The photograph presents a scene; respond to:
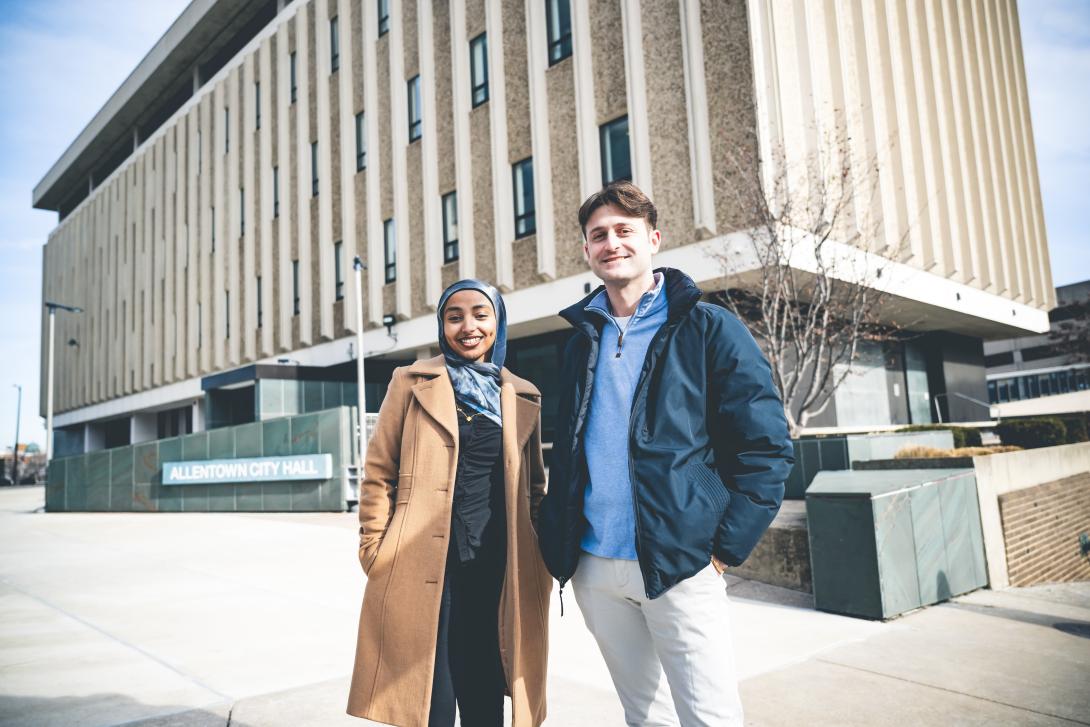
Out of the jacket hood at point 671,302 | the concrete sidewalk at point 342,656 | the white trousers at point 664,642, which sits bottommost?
the concrete sidewalk at point 342,656

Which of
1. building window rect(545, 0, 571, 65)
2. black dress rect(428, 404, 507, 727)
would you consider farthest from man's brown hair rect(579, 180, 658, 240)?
building window rect(545, 0, 571, 65)

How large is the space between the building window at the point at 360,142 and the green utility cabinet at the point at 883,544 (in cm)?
1945

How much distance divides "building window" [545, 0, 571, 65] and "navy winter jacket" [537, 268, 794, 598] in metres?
15.9

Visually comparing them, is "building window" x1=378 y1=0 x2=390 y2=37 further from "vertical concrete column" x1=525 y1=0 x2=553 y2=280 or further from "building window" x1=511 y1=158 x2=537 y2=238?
"building window" x1=511 y1=158 x2=537 y2=238

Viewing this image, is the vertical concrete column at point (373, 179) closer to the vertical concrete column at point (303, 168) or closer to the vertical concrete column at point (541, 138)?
the vertical concrete column at point (303, 168)

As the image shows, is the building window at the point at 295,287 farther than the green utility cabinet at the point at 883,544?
Yes

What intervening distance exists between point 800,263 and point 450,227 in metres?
9.89

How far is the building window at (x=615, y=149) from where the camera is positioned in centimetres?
1522

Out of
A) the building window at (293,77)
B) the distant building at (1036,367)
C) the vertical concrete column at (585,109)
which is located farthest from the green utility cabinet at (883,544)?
the distant building at (1036,367)

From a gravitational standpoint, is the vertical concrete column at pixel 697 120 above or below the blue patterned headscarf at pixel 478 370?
above

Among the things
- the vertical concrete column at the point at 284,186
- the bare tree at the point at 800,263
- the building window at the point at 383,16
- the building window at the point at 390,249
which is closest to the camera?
the bare tree at the point at 800,263

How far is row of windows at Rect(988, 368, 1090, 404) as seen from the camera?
44594mm

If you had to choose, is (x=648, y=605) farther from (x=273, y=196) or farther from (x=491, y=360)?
(x=273, y=196)

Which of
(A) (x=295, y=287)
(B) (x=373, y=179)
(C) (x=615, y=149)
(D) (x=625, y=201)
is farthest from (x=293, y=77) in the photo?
(D) (x=625, y=201)
